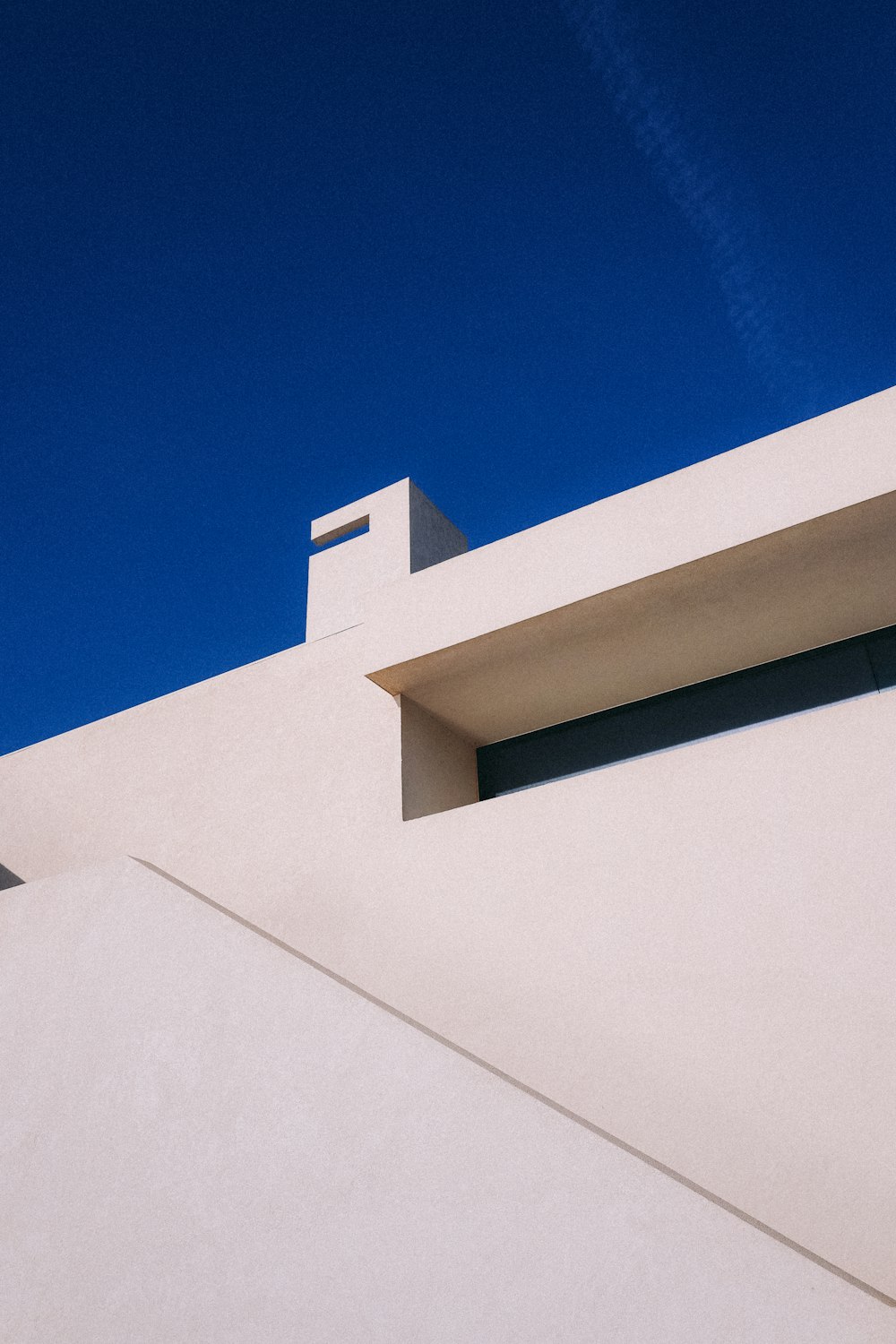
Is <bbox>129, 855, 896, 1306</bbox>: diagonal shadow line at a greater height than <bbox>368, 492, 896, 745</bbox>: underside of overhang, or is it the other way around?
<bbox>368, 492, 896, 745</bbox>: underside of overhang

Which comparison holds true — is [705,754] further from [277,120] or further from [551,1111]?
[277,120]

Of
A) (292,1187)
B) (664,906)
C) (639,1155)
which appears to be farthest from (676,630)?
(292,1187)

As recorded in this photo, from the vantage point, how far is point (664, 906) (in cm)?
514

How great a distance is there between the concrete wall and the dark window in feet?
15.3

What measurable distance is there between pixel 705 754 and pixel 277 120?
9.79 metres

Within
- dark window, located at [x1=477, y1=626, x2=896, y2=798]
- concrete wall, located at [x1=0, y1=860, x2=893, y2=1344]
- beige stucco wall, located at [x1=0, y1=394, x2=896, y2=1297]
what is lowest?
concrete wall, located at [x1=0, y1=860, x2=893, y2=1344]

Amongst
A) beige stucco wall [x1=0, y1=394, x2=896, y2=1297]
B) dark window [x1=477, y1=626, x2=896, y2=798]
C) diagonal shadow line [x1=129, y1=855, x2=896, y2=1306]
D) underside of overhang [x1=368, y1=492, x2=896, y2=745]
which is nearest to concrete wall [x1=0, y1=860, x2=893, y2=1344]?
diagonal shadow line [x1=129, y1=855, x2=896, y2=1306]

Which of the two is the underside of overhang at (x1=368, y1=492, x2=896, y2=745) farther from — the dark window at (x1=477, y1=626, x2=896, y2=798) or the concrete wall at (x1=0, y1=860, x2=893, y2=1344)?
the concrete wall at (x1=0, y1=860, x2=893, y2=1344)

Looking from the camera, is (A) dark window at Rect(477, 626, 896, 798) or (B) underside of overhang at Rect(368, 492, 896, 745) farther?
(A) dark window at Rect(477, 626, 896, 798)

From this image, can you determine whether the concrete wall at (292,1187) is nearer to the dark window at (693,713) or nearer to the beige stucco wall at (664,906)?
the beige stucco wall at (664,906)

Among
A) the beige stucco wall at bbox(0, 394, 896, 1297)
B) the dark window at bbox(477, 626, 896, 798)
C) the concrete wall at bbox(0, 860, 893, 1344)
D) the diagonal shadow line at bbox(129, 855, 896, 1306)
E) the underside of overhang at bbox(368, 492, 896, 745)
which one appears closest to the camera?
the diagonal shadow line at bbox(129, 855, 896, 1306)

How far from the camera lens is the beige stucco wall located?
14.2ft

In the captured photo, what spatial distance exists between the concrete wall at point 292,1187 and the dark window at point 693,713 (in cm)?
466

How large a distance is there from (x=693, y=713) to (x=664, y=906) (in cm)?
284
